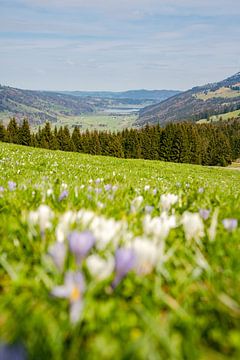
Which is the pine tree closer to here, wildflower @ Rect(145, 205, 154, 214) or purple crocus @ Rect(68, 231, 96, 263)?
wildflower @ Rect(145, 205, 154, 214)

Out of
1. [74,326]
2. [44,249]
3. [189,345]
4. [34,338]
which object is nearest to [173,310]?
[189,345]

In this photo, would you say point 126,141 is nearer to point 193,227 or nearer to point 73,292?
point 193,227

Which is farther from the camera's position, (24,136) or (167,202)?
(24,136)

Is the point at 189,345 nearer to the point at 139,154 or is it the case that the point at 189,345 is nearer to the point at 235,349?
the point at 235,349

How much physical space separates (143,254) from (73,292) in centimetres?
48

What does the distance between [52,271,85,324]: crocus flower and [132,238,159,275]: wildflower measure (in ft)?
1.38

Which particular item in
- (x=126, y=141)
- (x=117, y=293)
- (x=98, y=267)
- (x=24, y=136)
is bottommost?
(x=126, y=141)

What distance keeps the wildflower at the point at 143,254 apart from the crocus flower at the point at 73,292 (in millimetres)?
422

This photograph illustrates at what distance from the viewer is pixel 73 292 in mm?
1739

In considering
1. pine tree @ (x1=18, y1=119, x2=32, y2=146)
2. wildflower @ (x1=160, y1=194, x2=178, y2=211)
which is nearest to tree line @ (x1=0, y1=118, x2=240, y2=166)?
pine tree @ (x1=18, y1=119, x2=32, y2=146)

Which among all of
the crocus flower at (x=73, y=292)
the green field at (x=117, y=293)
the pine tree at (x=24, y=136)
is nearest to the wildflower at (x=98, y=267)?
the green field at (x=117, y=293)

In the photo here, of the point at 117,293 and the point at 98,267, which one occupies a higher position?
the point at 98,267

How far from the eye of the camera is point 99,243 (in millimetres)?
2469

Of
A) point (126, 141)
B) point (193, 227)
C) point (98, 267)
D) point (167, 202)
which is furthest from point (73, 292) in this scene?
point (126, 141)
